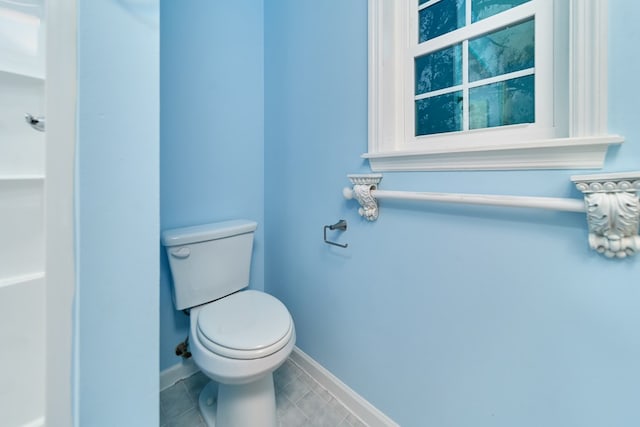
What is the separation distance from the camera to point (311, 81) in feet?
4.01

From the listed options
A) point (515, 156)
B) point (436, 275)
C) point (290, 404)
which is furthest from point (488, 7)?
point (290, 404)

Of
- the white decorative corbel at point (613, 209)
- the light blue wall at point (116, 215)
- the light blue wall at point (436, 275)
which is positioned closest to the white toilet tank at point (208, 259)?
the light blue wall at point (436, 275)

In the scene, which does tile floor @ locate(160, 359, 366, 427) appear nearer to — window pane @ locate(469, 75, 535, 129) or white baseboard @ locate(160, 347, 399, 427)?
white baseboard @ locate(160, 347, 399, 427)

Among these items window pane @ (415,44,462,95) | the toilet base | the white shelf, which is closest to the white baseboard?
the toilet base

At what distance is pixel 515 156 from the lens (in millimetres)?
665

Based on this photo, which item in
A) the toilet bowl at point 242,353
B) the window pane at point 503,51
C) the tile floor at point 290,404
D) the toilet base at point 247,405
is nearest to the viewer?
the window pane at point 503,51

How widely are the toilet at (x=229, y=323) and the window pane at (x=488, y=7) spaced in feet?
4.08

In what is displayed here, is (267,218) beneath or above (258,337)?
above

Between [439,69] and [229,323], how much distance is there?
4.04ft

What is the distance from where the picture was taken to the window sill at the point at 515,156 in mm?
565

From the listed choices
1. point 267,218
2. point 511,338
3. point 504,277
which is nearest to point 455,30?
point 504,277

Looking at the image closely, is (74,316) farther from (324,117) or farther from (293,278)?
(324,117)

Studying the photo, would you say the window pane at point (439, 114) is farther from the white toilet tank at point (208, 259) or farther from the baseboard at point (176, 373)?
the baseboard at point (176, 373)

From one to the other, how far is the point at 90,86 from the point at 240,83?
102cm
